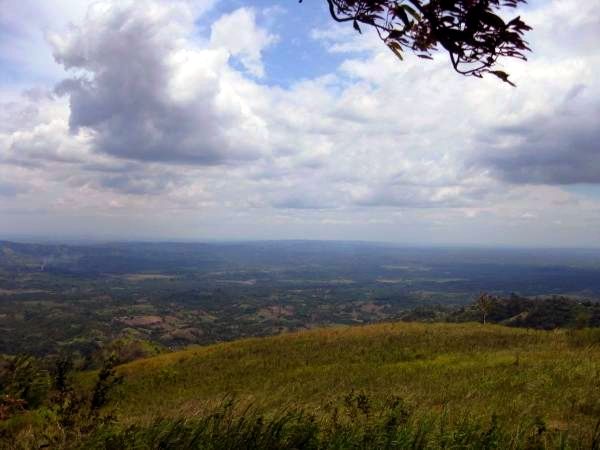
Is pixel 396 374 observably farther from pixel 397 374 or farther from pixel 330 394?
pixel 330 394

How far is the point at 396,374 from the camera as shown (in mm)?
15039

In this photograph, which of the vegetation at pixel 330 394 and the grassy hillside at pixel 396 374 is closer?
the vegetation at pixel 330 394

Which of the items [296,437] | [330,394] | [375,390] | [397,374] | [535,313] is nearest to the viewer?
[296,437]

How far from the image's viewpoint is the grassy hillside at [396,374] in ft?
27.7

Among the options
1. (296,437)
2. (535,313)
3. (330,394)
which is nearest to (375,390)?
(330,394)

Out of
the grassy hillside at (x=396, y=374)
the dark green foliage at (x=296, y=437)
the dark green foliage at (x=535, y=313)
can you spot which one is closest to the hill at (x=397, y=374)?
the grassy hillside at (x=396, y=374)

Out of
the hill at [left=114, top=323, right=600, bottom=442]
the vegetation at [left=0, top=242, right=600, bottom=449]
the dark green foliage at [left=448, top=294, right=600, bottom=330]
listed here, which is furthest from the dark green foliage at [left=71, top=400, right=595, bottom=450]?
the dark green foliage at [left=448, top=294, right=600, bottom=330]

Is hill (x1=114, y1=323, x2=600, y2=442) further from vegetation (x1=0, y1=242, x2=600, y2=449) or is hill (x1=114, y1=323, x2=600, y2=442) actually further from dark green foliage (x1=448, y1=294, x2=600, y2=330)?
dark green foliage (x1=448, y1=294, x2=600, y2=330)

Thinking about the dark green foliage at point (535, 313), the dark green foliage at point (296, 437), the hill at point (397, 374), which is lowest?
the dark green foliage at point (535, 313)

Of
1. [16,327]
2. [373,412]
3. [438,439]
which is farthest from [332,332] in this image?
[16,327]

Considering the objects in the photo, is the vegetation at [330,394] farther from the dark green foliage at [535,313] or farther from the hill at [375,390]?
the dark green foliage at [535,313]

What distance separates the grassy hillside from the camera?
332 inches

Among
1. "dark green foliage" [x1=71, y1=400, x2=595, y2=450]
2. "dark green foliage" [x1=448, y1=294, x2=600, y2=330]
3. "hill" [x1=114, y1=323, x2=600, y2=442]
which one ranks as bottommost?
"dark green foliage" [x1=448, y1=294, x2=600, y2=330]

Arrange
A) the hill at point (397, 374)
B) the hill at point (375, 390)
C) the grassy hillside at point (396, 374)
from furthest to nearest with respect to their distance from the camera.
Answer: the grassy hillside at point (396, 374)
the hill at point (397, 374)
the hill at point (375, 390)
